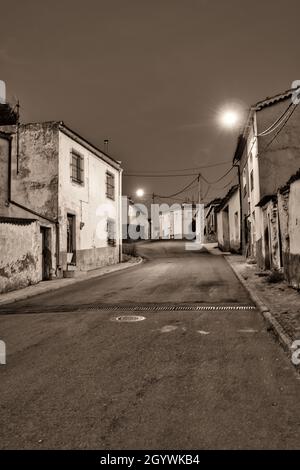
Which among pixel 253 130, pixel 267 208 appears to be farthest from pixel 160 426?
pixel 253 130

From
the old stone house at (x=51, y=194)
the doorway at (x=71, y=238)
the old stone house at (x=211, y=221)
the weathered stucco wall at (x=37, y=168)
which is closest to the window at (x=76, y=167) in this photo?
the old stone house at (x=51, y=194)

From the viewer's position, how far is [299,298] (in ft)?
29.9

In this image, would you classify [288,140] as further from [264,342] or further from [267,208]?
[264,342]

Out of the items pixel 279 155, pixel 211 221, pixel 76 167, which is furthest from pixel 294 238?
pixel 211 221

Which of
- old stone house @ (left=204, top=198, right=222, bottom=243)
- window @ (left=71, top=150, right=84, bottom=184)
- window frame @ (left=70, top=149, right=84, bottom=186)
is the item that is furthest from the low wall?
old stone house @ (left=204, top=198, right=222, bottom=243)

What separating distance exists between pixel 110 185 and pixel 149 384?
841 inches

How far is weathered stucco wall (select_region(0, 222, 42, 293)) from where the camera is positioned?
12594 mm

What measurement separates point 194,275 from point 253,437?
1261 cm

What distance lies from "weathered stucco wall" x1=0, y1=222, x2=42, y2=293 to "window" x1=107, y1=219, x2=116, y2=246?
29.5ft

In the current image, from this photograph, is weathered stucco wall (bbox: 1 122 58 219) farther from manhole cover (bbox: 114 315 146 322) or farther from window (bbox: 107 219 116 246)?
manhole cover (bbox: 114 315 146 322)

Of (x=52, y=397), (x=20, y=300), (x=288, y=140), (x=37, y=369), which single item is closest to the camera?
(x=52, y=397)

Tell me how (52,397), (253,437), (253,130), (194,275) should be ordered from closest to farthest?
(253,437)
(52,397)
(194,275)
(253,130)

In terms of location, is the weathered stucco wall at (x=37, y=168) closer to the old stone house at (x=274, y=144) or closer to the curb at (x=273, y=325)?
the old stone house at (x=274, y=144)

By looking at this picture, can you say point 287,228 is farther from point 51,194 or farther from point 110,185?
point 110,185
